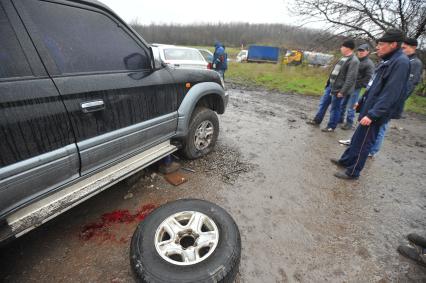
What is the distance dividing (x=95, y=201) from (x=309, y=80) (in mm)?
12877

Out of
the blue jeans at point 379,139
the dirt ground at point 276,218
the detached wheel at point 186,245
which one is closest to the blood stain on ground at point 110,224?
the dirt ground at point 276,218

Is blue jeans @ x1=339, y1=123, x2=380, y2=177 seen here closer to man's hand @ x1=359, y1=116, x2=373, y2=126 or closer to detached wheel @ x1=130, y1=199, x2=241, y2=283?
man's hand @ x1=359, y1=116, x2=373, y2=126

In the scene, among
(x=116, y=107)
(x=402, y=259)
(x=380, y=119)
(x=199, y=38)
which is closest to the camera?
(x=116, y=107)

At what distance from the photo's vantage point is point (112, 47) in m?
2.04

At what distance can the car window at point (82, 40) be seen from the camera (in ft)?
5.26

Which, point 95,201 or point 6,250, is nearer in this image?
point 6,250

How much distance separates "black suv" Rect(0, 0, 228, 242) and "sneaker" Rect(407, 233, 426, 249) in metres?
2.80

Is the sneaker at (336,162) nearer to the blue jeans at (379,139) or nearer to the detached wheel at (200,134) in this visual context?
the blue jeans at (379,139)

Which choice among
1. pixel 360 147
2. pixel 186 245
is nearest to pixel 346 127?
pixel 360 147

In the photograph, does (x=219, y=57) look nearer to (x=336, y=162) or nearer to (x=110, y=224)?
(x=336, y=162)

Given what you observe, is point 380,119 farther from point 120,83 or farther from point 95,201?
point 95,201

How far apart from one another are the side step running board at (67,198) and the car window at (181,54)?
22.1 feet

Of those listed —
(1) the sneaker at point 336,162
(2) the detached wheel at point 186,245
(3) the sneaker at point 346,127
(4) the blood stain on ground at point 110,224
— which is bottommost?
(1) the sneaker at point 336,162

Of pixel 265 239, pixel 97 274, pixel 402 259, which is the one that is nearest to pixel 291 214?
pixel 265 239
